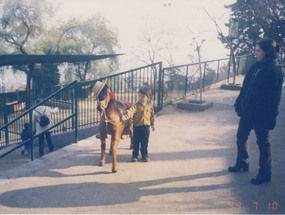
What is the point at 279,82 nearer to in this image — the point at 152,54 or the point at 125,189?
the point at 125,189

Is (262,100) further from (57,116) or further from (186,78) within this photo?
(57,116)

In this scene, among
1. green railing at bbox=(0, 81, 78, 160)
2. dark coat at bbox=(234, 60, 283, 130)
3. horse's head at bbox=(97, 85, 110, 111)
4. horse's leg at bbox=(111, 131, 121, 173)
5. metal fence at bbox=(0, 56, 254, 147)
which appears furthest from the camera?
metal fence at bbox=(0, 56, 254, 147)

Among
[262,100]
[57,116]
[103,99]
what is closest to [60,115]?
[57,116]

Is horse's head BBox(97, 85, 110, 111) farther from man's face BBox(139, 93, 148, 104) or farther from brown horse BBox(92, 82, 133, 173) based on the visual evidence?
man's face BBox(139, 93, 148, 104)

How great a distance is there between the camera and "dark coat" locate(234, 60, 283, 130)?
334 cm

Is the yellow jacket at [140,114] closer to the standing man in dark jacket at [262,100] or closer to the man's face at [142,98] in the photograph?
the man's face at [142,98]

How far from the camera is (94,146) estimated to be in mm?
5340

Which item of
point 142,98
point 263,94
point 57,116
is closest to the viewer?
point 263,94

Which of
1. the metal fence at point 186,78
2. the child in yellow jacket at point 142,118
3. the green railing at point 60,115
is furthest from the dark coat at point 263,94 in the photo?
the metal fence at point 186,78

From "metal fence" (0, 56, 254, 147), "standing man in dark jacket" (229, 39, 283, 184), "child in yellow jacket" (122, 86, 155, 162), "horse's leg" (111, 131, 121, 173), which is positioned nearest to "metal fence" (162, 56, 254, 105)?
"metal fence" (0, 56, 254, 147)

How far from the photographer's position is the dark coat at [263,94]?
3.34m

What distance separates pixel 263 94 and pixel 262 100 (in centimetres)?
8

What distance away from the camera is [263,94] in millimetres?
3410

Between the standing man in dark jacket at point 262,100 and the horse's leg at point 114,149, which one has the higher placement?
the standing man in dark jacket at point 262,100
